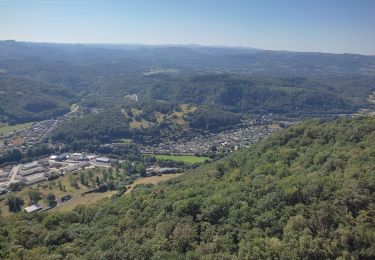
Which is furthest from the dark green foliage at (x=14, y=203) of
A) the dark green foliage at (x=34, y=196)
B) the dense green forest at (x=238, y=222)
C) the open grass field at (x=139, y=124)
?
the open grass field at (x=139, y=124)

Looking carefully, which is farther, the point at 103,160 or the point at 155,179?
the point at 103,160

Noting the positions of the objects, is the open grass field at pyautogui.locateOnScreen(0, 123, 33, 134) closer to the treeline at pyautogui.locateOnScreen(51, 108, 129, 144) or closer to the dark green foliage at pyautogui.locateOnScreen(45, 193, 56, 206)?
the treeline at pyautogui.locateOnScreen(51, 108, 129, 144)

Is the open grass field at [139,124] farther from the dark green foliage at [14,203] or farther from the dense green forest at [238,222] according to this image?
the dense green forest at [238,222]

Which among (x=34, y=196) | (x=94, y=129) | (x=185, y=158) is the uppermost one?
(x=34, y=196)

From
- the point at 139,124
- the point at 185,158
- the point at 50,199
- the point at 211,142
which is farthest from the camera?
the point at 139,124

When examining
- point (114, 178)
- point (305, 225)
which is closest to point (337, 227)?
point (305, 225)

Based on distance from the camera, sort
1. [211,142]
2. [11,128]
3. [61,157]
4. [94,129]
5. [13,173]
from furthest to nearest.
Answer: [11,128] < [94,129] < [211,142] < [61,157] < [13,173]

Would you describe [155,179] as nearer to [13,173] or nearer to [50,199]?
[50,199]

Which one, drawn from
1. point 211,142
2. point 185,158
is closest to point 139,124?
point 211,142

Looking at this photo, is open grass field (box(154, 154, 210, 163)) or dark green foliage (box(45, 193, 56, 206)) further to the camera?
open grass field (box(154, 154, 210, 163))

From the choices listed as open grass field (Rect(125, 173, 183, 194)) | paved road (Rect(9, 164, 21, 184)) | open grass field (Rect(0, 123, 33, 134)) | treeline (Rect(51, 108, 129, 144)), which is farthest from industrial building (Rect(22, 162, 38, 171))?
open grass field (Rect(0, 123, 33, 134))
